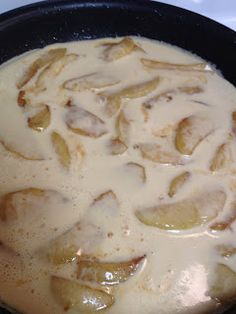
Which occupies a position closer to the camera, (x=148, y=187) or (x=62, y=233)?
(x=62, y=233)

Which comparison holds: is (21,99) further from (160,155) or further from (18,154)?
(160,155)

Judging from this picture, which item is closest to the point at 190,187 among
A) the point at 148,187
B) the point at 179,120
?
the point at 148,187

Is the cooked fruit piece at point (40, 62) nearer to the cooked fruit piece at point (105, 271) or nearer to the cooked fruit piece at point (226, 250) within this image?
the cooked fruit piece at point (105, 271)

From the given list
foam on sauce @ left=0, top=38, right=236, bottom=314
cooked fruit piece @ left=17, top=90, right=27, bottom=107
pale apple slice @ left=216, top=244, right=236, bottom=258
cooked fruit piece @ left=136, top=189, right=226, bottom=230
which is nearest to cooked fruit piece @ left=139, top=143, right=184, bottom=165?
foam on sauce @ left=0, top=38, right=236, bottom=314

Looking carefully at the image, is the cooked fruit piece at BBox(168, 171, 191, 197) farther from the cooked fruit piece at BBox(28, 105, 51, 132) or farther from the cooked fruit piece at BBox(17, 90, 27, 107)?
the cooked fruit piece at BBox(17, 90, 27, 107)

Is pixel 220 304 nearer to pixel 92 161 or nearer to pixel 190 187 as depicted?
pixel 190 187

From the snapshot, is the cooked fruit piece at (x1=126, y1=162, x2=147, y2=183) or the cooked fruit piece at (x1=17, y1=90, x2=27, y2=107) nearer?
the cooked fruit piece at (x1=126, y1=162, x2=147, y2=183)
